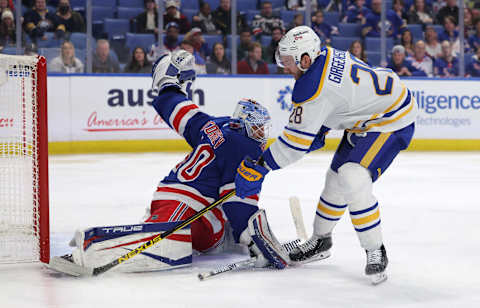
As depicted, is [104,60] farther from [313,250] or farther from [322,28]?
[313,250]

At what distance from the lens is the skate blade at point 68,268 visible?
278cm

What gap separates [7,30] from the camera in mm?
7723

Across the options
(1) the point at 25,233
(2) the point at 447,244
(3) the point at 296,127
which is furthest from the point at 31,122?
(2) the point at 447,244

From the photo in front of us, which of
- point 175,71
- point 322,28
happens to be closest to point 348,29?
point 322,28

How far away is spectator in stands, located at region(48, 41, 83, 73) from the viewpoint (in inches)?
315

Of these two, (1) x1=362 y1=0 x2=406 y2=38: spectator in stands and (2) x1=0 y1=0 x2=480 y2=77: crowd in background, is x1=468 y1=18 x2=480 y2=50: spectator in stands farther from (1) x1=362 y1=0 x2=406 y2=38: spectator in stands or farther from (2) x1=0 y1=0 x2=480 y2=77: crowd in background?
(1) x1=362 y1=0 x2=406 y2=38: spectator in stands

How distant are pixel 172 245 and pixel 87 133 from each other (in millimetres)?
5523

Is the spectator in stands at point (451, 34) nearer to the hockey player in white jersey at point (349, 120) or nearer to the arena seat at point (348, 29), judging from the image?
the arena seat at point (348, 29)

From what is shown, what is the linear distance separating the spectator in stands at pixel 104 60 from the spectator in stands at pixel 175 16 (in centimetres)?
75

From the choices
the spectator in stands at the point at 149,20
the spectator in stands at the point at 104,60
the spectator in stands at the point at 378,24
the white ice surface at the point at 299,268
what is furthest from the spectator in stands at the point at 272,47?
the white ice surface at the point at 299,268

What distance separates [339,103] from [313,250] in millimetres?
718

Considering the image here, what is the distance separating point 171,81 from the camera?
10.8 ft

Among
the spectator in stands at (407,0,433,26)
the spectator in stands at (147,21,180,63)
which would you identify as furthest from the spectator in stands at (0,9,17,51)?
the spectator in stands at (407,0,433,26)

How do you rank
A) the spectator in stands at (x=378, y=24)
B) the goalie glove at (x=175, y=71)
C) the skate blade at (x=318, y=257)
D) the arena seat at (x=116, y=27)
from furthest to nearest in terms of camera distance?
1. the spectator in stands at (x=378, y=24)
2. the arena seat at (x=116, y=27)
3. the goalie glove at (x=175, y=71)
4. the skate blade at (x=318, y=257)
